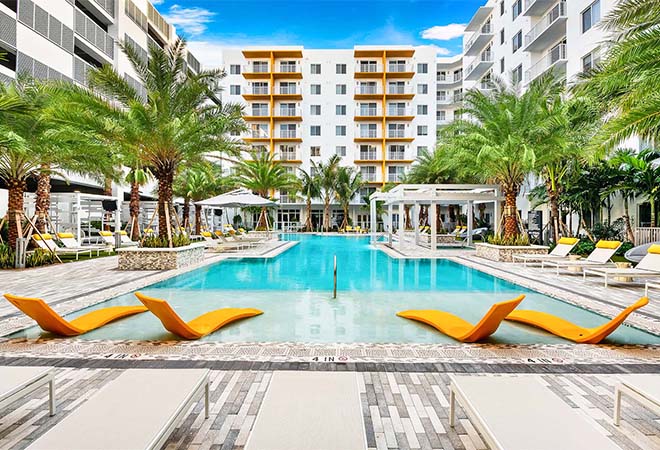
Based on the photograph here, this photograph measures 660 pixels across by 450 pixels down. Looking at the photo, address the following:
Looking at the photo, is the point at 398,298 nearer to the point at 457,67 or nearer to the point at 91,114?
the point at 91,114

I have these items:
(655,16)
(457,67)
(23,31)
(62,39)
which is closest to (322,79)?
(457,67)

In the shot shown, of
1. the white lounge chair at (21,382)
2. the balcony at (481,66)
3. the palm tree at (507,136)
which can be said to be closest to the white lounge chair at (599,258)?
the palm tree at (507,136)

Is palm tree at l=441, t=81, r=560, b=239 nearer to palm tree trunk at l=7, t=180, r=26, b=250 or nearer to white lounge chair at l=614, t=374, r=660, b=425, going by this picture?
white lounge chair at l=614, t=374, r=660, b=425

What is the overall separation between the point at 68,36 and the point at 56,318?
2537 centimetres

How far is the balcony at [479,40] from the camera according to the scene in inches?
1421

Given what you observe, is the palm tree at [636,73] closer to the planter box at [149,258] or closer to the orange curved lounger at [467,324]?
the orange curved lounger at [467,324]

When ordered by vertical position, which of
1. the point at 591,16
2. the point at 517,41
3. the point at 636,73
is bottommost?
the point at 636,73

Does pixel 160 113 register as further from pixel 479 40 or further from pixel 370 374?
pixel 479 40

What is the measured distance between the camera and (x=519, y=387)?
124 inches

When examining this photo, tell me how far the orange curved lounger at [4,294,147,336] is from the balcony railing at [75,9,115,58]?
85.3 feet

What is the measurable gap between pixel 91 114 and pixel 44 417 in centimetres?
1133

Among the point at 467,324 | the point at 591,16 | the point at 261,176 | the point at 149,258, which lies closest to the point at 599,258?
the point at 467,324

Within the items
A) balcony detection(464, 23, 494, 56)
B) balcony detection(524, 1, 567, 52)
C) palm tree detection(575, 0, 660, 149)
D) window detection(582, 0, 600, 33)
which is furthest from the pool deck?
balcony detection(464, 23, 494, 56)

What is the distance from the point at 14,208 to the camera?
1376 cm
